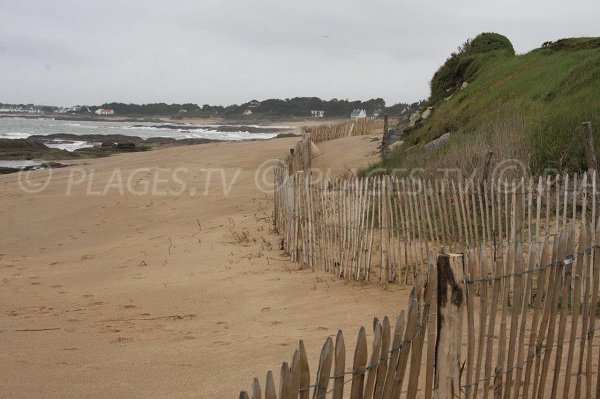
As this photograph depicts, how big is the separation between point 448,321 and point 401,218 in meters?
3.68

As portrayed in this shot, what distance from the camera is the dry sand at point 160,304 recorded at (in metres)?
4.89

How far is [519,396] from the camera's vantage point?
4.08 metres

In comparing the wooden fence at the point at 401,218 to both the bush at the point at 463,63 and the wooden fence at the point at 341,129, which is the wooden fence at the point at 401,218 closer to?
the bush at the point at 463,63

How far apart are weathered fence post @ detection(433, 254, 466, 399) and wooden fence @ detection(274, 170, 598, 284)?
312 cm

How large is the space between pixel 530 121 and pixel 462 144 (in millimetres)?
1598

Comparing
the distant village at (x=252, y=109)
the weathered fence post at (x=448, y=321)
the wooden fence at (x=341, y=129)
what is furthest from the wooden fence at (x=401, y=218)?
the distant village at (x=252, y=109)

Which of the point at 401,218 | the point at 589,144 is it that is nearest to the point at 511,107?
the point at 589,144

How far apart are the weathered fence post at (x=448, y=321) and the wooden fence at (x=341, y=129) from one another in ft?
87.6

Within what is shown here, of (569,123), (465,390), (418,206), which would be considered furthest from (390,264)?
(569,123)

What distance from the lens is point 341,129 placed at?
34.2m

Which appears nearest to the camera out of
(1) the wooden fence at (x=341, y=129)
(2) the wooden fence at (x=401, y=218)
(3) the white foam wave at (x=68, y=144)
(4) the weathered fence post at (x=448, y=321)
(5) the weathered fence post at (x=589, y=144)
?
(4) the weathered fence post at (x=448, y=321)

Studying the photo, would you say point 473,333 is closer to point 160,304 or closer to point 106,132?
point 160,304

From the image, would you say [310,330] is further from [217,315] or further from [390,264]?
[390,264]

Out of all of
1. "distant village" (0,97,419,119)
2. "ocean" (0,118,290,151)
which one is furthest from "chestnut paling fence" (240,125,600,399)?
"distant village" (0,97,419,119)
